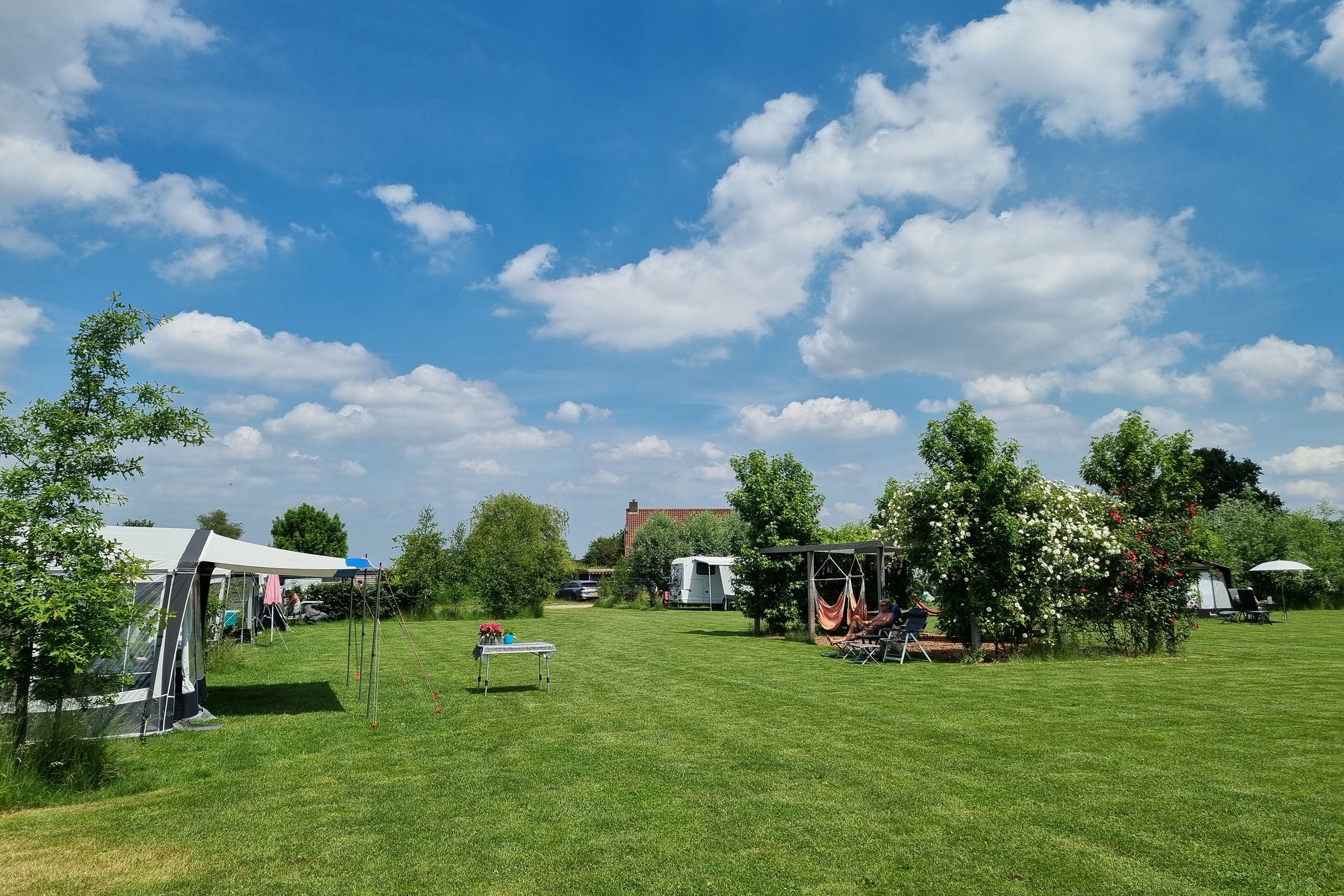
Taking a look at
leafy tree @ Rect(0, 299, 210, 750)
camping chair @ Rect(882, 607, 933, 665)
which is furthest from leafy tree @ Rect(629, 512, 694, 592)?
leafy tree @ Rect(0, 299, 210, 750)

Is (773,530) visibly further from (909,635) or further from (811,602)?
(909,635)

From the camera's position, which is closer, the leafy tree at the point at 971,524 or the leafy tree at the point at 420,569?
the leafy tree at the point at 971,524

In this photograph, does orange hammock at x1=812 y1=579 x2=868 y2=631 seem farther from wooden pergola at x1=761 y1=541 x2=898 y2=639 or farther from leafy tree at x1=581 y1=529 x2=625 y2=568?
leafy tree at x1=581 y1=529 x2=625 y2=568

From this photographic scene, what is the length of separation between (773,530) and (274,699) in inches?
471

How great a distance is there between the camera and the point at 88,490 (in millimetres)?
6812

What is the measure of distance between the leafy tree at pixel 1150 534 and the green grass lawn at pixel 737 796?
2824mm

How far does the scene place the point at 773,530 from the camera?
20156 mm

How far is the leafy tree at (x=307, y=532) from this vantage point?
4094 centimetres

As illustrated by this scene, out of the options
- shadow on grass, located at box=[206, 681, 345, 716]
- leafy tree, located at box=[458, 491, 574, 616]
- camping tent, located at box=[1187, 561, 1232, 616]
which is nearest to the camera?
shadow on grass, located at box=[206, 681, 345, 716]

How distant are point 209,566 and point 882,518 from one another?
1200 cm

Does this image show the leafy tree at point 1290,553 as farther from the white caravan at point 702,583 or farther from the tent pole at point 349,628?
the tent pole at point 349,628

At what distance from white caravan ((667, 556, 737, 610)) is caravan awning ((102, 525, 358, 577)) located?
2406 centimetres

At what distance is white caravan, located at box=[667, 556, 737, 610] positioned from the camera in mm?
33719

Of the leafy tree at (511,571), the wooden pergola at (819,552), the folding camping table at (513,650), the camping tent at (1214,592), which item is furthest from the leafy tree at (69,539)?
the camping tent at (1214,592)
